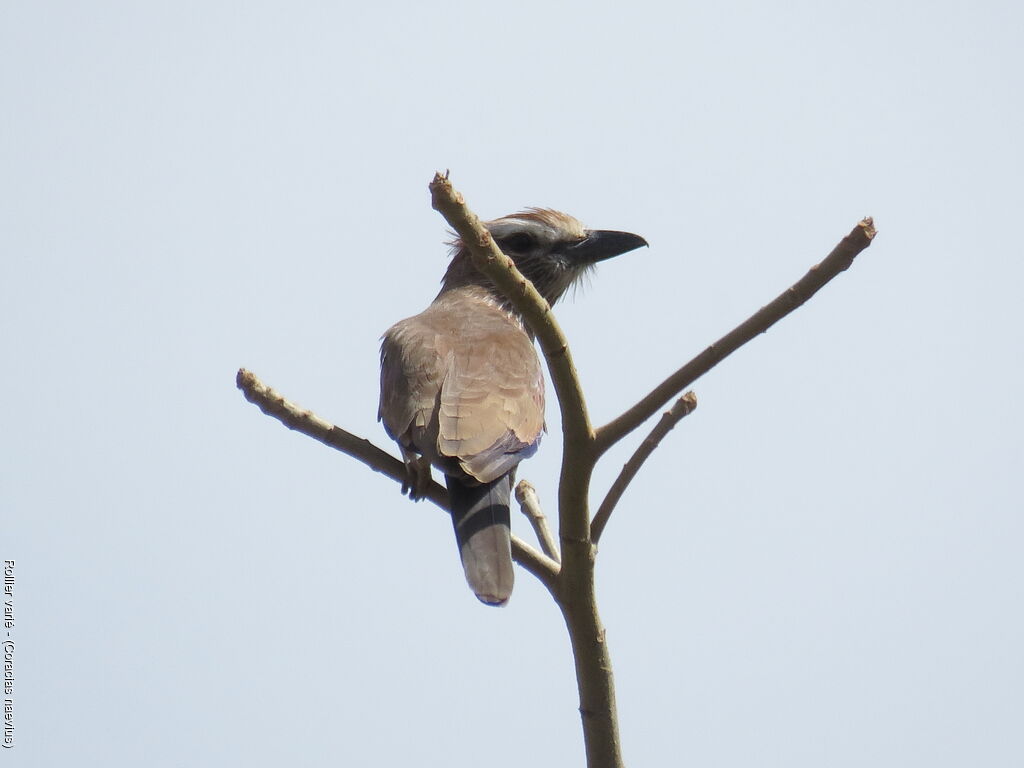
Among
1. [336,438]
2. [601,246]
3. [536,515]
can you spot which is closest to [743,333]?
[336,438]

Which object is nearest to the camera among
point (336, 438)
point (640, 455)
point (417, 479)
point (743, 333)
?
point (743, 333)

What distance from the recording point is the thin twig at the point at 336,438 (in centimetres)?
290

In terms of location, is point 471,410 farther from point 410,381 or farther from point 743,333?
point 743,333

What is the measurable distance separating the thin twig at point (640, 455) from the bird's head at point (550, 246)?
231 centimetres

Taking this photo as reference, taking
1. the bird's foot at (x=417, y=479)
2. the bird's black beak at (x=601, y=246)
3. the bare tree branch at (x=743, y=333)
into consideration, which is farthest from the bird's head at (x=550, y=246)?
the bare tree branch at (x=743, y=333)

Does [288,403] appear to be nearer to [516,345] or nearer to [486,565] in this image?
[486,565]

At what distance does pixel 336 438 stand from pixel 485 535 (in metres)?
0.48

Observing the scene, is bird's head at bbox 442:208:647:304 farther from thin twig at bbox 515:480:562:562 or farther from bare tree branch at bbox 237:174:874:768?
bare tree branch at bbox 237:174:874:768

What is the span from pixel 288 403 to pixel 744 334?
3.87 feet

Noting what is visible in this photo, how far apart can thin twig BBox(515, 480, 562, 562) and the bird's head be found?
1496 mm

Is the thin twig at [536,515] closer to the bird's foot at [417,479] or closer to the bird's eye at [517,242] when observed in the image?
the bird's foot at [417,479]

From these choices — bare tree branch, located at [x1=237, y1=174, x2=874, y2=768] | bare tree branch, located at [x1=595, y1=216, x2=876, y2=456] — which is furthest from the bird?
bare tree branch, located at [x1=595, y1=216, x2=876, y2=456]

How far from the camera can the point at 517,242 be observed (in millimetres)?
5207

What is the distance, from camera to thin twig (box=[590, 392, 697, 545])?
2785 mm
